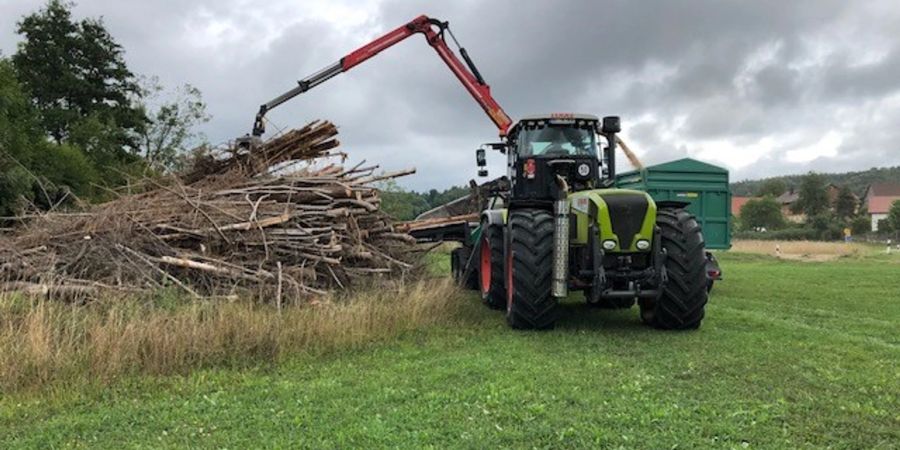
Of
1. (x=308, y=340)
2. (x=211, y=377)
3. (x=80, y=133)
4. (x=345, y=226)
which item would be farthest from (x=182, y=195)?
(x=80, y=133)

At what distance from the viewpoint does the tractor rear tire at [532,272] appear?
7.93 metres

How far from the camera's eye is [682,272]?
308 inches

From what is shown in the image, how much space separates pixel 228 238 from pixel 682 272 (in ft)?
20.1

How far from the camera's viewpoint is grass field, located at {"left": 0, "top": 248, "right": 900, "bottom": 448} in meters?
4.46

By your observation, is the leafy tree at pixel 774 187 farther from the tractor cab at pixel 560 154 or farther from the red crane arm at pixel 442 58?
the tractor cab at pixel 560 154

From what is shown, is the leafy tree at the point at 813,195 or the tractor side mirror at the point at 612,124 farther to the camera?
the leafy tree at the point at 813,195

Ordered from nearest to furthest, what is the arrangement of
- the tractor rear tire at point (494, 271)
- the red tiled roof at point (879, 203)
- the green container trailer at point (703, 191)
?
the tractor rear tire at point (494, 271)
the green container trailer at point (703, 191)
the red tiled roof at point (879, 203)

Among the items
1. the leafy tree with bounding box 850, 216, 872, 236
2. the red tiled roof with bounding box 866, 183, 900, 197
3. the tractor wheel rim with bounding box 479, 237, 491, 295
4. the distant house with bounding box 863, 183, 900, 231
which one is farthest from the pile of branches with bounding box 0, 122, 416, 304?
the red tiled roof with bounding box 866, 183, 900, 197

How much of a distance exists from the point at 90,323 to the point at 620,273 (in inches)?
229

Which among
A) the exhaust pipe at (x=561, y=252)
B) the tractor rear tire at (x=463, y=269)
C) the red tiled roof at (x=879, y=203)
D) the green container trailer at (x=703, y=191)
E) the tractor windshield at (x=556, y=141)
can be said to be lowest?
the tractor rear tire at (x=463, y=269)

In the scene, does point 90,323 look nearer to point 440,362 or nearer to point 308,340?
point 308,340

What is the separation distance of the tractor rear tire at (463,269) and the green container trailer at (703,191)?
3.82m

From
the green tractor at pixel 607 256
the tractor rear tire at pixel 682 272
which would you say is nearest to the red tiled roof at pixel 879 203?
the tractor rear tire at pixel 682 272

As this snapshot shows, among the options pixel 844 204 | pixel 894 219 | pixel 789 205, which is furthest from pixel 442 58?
pixel 789 205
